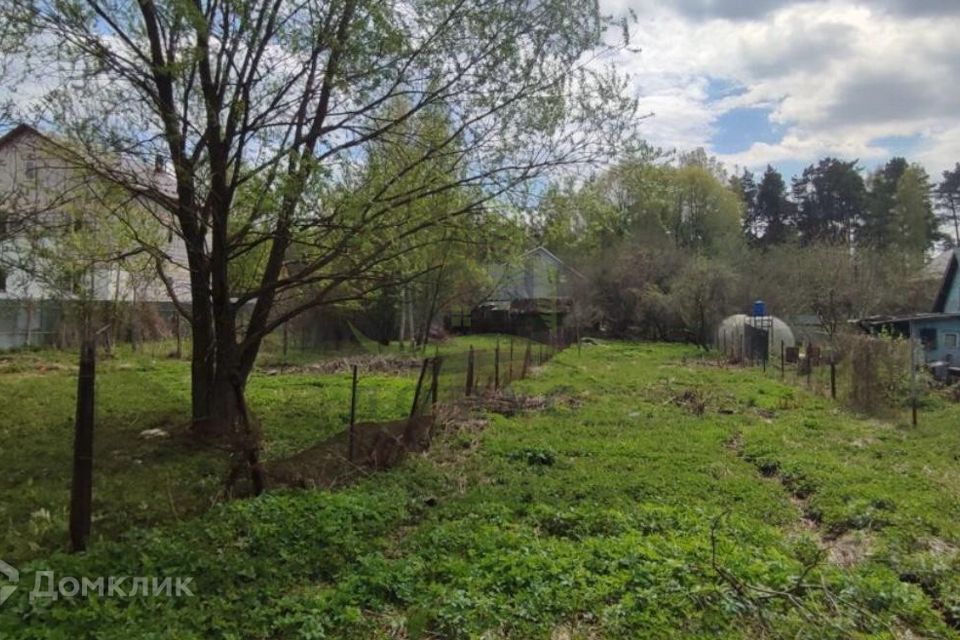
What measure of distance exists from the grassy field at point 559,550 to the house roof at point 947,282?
18334 mm

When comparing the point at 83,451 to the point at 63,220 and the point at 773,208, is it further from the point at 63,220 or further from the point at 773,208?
the point at 773,208

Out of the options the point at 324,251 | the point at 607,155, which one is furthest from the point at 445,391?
the point at 607,155

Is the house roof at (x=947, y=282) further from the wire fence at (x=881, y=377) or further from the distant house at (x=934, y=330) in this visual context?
the wire fence at (x=881, y=377)

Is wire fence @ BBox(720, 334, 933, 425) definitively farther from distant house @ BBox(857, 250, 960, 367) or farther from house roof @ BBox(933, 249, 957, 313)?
house roof @ BBox(933, 249, 957, 313)

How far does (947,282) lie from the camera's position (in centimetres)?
2291

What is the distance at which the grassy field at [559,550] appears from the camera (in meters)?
3.41

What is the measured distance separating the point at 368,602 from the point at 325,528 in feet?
3.32

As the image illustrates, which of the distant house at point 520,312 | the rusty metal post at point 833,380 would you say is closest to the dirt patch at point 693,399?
the rusty metal post at point 833,380

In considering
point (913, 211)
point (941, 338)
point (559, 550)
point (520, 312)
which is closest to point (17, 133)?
point (559, 550)

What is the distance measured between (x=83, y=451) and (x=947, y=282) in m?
27.3

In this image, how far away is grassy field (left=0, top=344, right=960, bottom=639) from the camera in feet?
11.2

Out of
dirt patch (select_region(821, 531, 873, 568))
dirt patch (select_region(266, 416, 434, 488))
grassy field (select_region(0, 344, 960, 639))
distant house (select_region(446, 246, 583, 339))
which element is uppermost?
distant house (select_region(446, 246, 583, 339))

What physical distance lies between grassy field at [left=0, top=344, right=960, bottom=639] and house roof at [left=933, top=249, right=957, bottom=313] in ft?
60.2

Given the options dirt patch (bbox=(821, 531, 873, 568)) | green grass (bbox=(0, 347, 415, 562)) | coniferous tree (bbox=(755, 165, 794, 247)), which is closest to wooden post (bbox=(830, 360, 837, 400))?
dirt patch (bbox=(821, 531, 873, 568))
